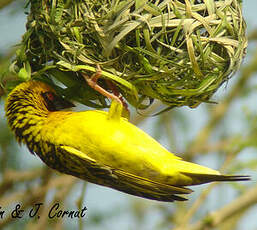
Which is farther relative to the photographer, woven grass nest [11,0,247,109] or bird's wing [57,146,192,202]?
bird's wing [57,146,192,202]

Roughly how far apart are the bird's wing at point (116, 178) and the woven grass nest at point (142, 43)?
0.37 meters

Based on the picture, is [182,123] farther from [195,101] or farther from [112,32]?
[112,32]

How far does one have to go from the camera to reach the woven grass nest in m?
2.45

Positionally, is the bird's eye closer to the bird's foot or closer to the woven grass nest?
the woven grass nest

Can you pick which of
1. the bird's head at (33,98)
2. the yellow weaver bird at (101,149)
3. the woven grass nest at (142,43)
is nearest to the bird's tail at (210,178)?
the yellow weaver bird at (101,149)

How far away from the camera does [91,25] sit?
2500 mm

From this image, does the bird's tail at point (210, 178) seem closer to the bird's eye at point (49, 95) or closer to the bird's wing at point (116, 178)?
the bird's wing at point (116, 178)

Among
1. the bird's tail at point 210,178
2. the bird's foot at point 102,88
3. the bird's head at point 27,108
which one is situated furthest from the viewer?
the bird's head at point 27,108

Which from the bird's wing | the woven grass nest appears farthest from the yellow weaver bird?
the woven grass nest

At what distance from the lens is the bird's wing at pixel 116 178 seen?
2.59m

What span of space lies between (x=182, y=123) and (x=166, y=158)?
9.09 ft

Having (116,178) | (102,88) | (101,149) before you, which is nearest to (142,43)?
(102,88)

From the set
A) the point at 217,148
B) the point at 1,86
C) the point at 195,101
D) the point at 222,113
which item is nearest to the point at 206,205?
the point at 217,148

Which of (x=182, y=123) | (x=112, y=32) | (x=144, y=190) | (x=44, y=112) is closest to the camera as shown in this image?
(x=112, y=32)
